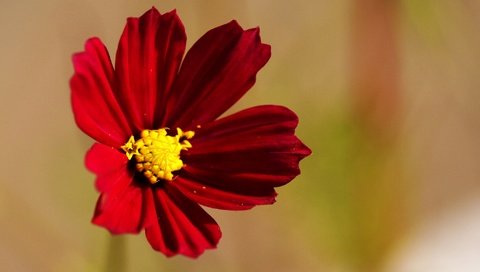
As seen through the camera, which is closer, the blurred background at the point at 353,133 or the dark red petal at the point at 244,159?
the dark red petal at the point at 244,159

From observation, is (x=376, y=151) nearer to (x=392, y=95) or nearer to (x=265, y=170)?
(x=392, y=95)

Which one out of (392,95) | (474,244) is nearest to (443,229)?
(474,244)

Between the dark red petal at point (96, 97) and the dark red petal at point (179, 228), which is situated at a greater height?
the dark red petal at point (96, 97)

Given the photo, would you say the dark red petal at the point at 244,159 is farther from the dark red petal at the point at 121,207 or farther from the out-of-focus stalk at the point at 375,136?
the out-of-focus stalk at the point at 375,136

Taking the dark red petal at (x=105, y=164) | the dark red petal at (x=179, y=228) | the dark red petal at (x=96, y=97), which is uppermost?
the dark red petal at (x=96, y=97)

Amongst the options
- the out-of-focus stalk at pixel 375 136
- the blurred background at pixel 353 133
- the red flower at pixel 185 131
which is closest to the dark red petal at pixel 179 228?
the red flower at pixel 185 131

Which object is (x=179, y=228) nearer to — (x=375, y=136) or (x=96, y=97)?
(x=96, y=97)

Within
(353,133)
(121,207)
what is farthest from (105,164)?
(353,133)
